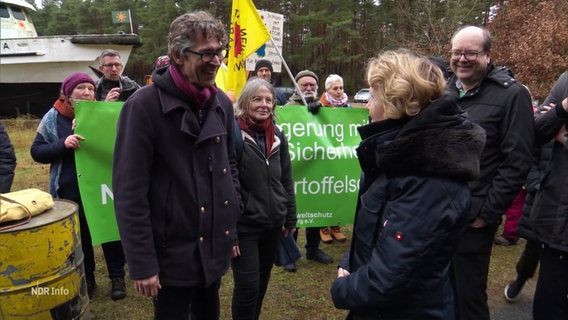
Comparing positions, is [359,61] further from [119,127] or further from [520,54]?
[119,127]

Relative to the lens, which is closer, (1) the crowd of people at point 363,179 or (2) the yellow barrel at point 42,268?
(1) the crowd of people at point 363,179

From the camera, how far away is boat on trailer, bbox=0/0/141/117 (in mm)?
14914

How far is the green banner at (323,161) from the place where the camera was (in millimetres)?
3998

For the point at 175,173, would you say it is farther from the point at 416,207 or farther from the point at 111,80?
the point at 111,80

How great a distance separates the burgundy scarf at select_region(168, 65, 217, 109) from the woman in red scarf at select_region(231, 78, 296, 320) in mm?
691

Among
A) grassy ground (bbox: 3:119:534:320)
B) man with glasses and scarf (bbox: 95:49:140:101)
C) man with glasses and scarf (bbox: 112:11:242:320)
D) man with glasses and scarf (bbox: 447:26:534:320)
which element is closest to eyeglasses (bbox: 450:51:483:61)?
man with glasses and scarf (bbox: 447:26:534:320)

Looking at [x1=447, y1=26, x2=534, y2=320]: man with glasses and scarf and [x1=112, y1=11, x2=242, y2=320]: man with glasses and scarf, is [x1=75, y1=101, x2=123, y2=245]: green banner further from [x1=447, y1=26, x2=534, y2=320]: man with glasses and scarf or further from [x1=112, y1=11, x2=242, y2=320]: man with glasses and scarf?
[x1=447, y1=26, x2=534, y2=320]: man with glasses and scarf

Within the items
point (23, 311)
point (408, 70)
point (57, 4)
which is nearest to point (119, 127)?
point (408, 70)

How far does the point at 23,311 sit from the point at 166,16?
32331 mm

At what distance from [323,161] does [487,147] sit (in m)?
1.80

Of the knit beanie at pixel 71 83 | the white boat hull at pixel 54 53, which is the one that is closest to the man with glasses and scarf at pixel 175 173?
the knit beanie at pixel 71 83

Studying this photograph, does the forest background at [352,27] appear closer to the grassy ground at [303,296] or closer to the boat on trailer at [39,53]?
the grassy ground at [303,296]

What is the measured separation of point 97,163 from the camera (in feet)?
10.7

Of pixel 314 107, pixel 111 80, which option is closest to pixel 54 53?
pixel 111 80
